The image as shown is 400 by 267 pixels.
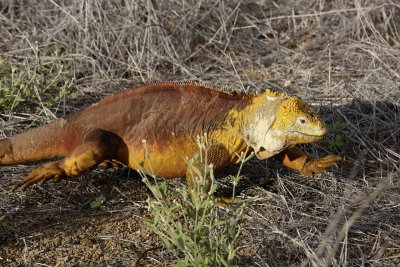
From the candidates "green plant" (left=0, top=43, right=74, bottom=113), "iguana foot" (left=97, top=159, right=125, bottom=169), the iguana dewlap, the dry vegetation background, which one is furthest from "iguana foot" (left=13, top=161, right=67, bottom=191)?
"green plant" (left=0, top=43, right=74, bottom=113)

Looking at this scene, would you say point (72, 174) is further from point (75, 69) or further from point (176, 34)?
point (176, 34)

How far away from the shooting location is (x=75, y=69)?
252 inches

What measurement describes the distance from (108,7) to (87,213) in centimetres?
287

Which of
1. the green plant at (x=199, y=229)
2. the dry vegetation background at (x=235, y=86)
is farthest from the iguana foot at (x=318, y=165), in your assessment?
the green plant at (x=199, y=229)

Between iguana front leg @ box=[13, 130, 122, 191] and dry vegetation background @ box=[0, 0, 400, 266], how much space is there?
0.19m

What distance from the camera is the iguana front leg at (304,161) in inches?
183

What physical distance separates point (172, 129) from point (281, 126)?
0.72 meters

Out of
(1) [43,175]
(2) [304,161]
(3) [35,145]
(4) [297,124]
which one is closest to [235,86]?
(2) [304,161]

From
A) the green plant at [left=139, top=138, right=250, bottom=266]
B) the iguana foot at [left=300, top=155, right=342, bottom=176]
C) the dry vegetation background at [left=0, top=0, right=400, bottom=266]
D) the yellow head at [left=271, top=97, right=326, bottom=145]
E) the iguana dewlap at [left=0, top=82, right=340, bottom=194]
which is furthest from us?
the iguana foot at [left=300, top=155, right=342, bottom=176]

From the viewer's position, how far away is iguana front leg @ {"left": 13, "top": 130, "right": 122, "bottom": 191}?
4.43 metres

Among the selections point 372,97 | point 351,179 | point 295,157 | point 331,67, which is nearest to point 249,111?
point 295,157

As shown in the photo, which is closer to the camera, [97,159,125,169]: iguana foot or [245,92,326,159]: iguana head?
[245,92,326,159]: iguana head

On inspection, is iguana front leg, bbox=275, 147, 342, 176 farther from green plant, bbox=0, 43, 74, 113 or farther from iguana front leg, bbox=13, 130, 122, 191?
green plant, bbox=0, 43, 74, 113

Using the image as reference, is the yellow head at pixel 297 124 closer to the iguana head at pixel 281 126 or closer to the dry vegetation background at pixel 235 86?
the iguana head at pixel 281 126
